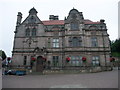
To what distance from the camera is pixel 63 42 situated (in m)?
28.0

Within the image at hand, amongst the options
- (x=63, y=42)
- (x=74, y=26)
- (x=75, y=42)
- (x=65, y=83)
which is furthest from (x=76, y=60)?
(x=65, y=83)

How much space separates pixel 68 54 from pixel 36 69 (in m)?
7.59

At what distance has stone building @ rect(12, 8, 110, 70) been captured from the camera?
86.8 ft

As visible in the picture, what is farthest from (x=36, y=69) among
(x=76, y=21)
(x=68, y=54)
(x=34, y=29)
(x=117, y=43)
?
(x=117, y=43)

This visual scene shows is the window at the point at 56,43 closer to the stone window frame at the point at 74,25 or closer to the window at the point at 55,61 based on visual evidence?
the window at the point at 55,61

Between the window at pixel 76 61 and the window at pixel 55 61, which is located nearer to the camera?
the window at pixel 76 61

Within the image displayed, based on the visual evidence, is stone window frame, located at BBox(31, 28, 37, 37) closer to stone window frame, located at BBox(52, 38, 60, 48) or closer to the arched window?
stone window frame, located at BBox(52, 38, 60, 48)

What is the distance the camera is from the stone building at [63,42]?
26469 mm

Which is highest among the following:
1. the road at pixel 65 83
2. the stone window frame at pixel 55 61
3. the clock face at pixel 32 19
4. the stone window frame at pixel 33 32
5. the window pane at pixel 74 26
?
the clock face at pixel 32 19

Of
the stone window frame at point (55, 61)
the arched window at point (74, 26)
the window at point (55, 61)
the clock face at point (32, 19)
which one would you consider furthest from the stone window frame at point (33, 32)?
the arched window at point (74, 26)

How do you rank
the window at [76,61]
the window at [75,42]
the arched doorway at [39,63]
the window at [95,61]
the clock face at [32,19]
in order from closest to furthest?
the window at [76,61] < the window at [95,61] < the arched doorway at [39,63] < the window at [75,42] < the clock face at [32,19]

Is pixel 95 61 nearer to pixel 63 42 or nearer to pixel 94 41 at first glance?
pixel 94 41

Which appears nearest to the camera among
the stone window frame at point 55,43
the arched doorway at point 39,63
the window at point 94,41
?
the arched doorway at point 39,63

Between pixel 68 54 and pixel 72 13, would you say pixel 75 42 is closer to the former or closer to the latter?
pixel 68 54
